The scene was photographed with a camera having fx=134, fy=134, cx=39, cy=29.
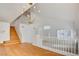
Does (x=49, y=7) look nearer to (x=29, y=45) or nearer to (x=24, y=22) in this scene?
(x=24, y=22)

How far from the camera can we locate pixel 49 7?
4.30 ft

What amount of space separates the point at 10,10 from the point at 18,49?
0.39 meters

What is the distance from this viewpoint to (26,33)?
1.33 metres

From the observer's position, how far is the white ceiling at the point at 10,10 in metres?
1.29

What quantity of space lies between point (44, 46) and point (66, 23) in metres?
0.32

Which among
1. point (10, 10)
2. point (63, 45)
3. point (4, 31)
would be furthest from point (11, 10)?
point (63, 45)

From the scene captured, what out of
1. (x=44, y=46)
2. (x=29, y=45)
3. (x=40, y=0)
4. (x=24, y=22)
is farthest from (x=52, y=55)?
(x=40, y=0)

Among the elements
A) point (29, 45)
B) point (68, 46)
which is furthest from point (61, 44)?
point (29, 45)

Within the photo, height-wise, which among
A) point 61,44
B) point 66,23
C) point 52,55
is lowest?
point 52,55

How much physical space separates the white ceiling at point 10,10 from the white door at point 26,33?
0.42 feet

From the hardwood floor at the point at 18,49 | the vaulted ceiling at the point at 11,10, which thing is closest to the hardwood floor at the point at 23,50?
the hardwood floor at the point at 18,49

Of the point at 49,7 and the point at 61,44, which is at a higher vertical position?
the point at 49,7

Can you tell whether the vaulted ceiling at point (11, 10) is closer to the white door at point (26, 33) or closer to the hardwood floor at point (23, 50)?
the white door at point (26, 33)

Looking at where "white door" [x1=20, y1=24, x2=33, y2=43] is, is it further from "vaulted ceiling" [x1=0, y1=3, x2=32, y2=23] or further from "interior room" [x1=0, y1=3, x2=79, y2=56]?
"vaulted ceiling" [x1=0, y1=3, x2=32, y2=23]
